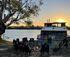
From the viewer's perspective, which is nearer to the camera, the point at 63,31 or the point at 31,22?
the point at 63,31

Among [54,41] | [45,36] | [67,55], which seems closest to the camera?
[67,55]

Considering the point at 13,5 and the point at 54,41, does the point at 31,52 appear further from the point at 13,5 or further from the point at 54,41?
the point at 13,5

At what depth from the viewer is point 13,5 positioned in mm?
53531

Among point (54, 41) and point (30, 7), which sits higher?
point (30, 7)

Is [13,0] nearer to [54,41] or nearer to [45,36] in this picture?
[45,36]

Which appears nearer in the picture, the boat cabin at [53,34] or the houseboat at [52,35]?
the houseboat at [52,35]

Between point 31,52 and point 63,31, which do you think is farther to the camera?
point 63,31

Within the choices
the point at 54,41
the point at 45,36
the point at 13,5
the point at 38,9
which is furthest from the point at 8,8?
the point at 54,41

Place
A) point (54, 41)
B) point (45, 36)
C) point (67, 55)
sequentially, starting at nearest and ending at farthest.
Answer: point (67, 55), point (54, 41), point (45, 36)

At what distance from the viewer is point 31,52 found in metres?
34.4

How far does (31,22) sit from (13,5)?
14.8 feet

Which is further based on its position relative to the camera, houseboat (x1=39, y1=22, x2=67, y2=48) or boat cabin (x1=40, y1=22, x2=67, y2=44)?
boat cabin (x1=40, y1=22, x2=67, y2=44)

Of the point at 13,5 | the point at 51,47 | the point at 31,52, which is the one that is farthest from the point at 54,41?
the point at 13,5

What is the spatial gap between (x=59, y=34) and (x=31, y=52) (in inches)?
→ 425
